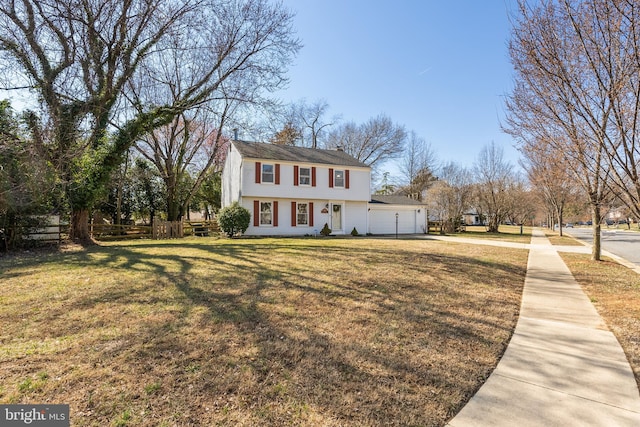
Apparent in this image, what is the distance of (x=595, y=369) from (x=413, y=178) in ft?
124

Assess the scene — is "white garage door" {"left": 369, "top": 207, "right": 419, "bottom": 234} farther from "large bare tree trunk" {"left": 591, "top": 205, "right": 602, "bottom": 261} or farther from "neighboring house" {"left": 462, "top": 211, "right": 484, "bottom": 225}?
"neighboring house" {"left": 462, "top": 211, "right": 484, "bottom": 225}

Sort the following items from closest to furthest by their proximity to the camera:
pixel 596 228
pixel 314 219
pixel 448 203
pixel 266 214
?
1. pixel 596 228
2. pixel 266 214
3. pixel 314 219
4. pixel 448 203

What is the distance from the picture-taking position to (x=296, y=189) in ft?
65.9

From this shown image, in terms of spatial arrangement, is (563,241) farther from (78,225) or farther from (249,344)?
(78,225)

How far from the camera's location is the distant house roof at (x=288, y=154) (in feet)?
64.5

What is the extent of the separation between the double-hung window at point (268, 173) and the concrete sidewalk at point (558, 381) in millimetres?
16374

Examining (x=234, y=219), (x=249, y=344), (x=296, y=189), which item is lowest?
(x=249, y=344)

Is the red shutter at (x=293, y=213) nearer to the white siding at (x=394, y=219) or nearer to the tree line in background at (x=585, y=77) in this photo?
the white siding at (x=394, y=219)

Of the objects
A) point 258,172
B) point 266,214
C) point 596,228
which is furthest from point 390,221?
point 596,228

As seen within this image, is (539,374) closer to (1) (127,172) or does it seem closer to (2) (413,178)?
(1) (127,172)

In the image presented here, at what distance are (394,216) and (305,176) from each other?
8451 mm

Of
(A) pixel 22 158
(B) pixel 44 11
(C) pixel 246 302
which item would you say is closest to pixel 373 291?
(C) pixel 246 302

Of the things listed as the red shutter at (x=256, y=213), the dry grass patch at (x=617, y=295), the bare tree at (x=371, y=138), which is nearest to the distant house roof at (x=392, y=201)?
the red shutter at (x=256, y=213)

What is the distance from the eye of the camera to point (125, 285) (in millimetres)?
5816
